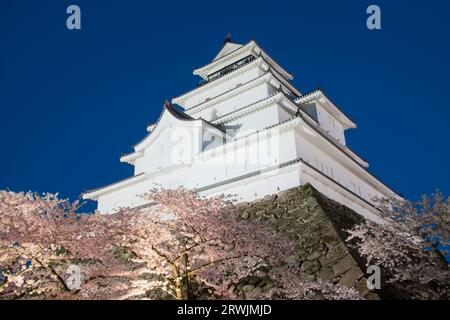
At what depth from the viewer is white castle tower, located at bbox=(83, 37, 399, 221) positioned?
18.2 meters

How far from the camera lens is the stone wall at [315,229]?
12.1m

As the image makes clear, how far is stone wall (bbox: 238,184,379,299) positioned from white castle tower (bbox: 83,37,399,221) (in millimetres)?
867

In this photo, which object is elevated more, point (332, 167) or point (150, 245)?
point (332, 167)

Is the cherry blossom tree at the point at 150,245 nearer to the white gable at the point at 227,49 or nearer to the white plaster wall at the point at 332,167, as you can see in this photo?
the white plaster wall at the point at 332,167

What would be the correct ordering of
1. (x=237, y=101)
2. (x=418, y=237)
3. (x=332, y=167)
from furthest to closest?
(x=237, y=101) → (x=332, y=167) → (x=418, y=237)

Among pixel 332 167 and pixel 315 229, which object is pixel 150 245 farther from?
pixel 332 167

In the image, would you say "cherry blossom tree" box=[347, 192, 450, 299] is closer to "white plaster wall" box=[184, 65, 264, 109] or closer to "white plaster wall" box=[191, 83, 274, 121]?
"white plaster wall" box=[191, 83, 274, 121]

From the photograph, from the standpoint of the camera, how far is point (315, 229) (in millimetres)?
14484

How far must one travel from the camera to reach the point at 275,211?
16.3m

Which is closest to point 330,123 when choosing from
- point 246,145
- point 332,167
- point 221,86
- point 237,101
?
point 332,167

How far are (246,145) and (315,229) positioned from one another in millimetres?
6525

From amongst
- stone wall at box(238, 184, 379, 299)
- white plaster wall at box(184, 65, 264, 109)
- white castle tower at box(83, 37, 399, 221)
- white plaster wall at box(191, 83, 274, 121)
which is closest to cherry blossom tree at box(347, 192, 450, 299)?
stone wall at box(238, 184, 379, 299)
